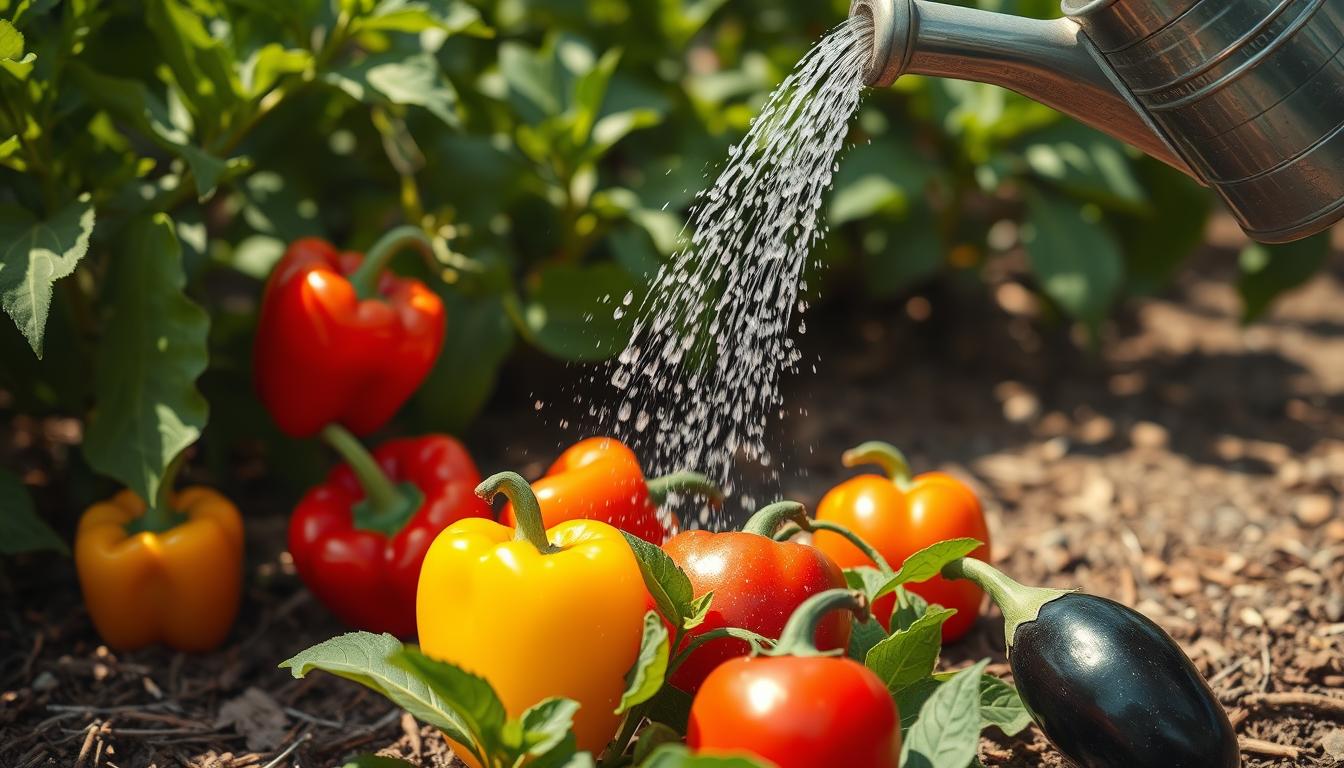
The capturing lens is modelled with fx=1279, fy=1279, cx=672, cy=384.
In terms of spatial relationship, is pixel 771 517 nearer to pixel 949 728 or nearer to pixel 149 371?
pixel 949 728

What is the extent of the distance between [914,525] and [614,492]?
50 cm

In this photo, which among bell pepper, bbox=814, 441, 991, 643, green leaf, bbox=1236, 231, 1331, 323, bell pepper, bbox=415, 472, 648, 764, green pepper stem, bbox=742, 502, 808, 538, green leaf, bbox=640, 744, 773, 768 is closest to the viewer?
green leaf, bbox=640, 744, 773, 768

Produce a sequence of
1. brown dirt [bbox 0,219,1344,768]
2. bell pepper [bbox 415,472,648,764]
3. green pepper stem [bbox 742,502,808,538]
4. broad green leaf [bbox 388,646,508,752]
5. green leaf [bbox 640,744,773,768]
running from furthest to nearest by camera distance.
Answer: brown dirt [bbox 0,219,1344,768] < green pepper stem [bbox 742,502,808,538] < bell pepper [bbox 415,472,648,764] < broad green leaf [bbox 388,646,508,752] < green leaf [bbox 640,744,773,768]

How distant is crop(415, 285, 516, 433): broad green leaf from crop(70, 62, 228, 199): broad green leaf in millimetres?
645

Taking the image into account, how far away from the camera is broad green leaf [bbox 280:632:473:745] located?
1551 mm

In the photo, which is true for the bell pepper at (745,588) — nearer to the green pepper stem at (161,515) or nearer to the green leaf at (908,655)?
the green leaf at (908,655)

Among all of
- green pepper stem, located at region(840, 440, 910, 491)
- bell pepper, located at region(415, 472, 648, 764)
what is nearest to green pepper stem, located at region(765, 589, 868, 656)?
bell pepper, located at region(415, 472, 648, 764)

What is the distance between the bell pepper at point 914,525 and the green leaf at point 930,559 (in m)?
0.33

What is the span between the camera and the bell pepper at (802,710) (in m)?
1.40

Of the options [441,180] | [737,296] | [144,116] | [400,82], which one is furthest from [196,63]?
[737,296]

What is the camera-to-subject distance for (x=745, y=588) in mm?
1712

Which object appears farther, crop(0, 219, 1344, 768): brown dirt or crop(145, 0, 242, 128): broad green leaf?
crop(145, 0, 242, 128): broad green leaf

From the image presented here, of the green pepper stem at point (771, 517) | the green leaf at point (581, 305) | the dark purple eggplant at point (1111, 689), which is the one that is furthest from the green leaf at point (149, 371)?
the dark purple eggplant at point (1111, 689)

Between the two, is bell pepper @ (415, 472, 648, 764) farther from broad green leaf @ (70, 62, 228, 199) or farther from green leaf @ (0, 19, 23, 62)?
green leaf @ (0, 19, 23, 62)
